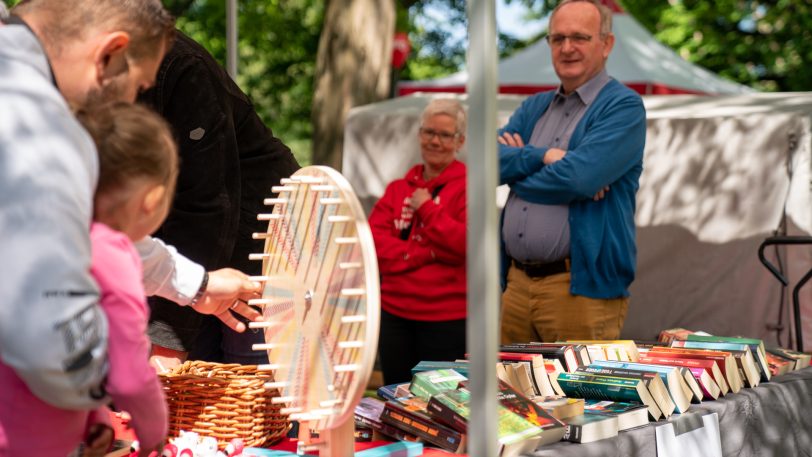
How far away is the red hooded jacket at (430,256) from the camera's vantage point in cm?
408

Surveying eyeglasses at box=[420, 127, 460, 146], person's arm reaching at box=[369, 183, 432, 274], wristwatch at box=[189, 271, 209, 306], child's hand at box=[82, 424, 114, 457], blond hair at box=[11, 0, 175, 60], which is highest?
blond hair at box=[11, 0, 175, 60]

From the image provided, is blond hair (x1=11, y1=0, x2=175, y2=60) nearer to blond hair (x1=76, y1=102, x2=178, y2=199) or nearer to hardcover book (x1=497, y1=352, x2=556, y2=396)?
blond hair (x1=76, y1=102, x2=178, y2=199)

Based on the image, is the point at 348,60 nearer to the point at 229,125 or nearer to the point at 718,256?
the point at 718,256

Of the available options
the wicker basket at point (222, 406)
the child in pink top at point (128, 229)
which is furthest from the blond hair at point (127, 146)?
the wicker basket at point (222, 406)

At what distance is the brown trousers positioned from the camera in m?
3.54

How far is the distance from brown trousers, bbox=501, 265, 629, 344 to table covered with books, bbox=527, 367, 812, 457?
723 millimetres

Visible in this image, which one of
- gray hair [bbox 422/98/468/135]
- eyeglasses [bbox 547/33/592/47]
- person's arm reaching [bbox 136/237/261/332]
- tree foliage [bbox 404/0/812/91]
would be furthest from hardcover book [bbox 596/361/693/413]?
tree foliage [bbox 404/0/812/91]

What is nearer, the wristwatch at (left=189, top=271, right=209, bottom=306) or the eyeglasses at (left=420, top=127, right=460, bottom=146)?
the wristwatch at (left=189, top=271, right=209, bottom=306)

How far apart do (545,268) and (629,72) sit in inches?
197

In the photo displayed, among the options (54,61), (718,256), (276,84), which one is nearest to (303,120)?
(276,84)

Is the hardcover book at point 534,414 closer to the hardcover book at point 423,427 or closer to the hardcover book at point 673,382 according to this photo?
the hardcover book at point 423,427

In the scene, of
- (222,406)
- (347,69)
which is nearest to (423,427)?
(222,406)

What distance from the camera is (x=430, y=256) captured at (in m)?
4.13

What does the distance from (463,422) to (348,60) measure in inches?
261
